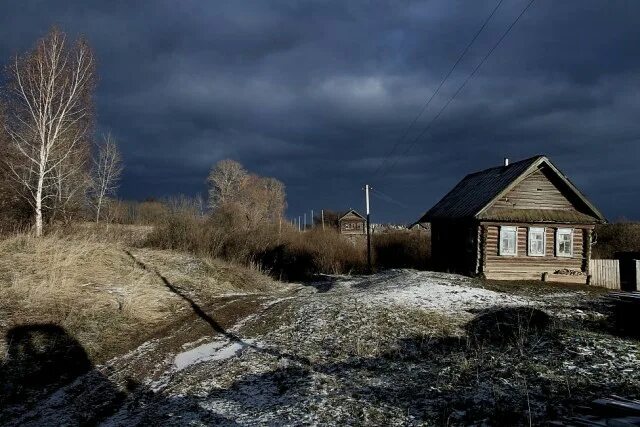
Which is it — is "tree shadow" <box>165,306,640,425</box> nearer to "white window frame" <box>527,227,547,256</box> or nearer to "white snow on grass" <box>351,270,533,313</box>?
"white snow on grass" <box>351,270,533,313</box>

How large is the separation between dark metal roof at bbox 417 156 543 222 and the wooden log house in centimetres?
8

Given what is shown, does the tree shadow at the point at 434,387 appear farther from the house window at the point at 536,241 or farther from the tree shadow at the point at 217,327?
the house window at the point at 536,241

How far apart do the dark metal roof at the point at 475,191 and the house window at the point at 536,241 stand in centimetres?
282

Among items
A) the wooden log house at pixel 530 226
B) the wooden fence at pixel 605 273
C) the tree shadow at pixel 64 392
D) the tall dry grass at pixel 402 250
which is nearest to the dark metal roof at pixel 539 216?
the wooden log house at pixel 530 226

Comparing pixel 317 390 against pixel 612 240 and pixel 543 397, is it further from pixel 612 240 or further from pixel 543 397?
pixel 612 240

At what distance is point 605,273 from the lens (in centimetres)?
2620

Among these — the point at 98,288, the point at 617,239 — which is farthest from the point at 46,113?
the point at 617,239

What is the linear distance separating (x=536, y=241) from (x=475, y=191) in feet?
13.5

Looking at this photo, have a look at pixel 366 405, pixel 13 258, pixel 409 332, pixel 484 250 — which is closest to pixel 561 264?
pixel 484 250

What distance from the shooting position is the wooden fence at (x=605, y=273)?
26.0 meters

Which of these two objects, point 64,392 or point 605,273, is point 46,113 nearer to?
point 64,392

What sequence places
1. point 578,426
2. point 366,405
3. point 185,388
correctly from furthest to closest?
point 185,388
point 366,405
point 578,426

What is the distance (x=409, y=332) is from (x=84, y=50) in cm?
2177

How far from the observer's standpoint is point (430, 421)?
7398mm
